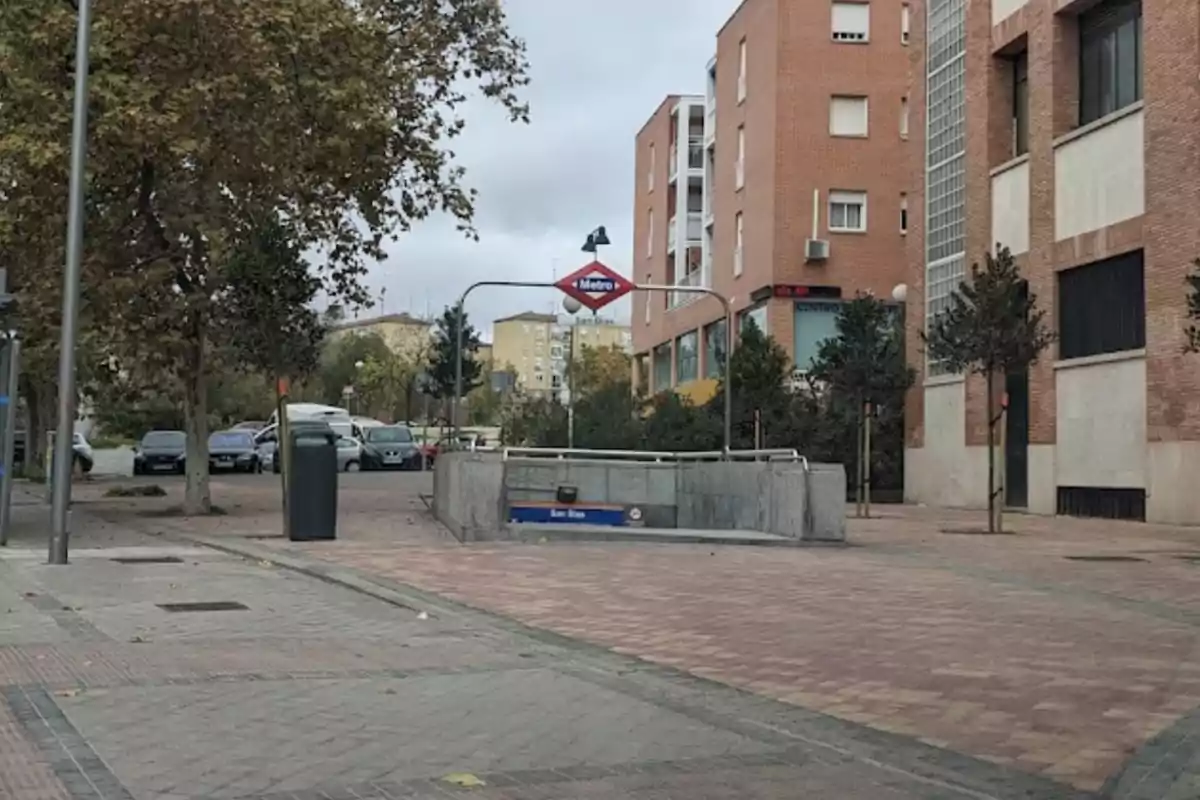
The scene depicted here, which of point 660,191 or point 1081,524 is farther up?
point 660,191

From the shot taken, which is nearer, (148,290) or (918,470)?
(148,290)

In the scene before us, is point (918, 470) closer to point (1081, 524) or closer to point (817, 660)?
point (1081, 524)

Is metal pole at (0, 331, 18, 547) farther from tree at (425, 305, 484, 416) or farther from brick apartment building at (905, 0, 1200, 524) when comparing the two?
tree at (425, 305, 484, 416)

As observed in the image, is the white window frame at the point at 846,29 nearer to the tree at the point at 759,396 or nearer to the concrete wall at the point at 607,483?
the tree at the point at 759,396

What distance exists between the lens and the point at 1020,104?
3030 centimetres

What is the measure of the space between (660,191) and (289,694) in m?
54.8

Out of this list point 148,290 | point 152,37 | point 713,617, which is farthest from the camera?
point 148,290

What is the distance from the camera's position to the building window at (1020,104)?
1178 inches

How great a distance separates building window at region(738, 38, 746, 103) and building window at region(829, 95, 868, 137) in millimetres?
4868

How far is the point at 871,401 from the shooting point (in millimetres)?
30297

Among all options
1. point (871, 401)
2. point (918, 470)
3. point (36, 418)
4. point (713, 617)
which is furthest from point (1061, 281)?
point (36, 418)

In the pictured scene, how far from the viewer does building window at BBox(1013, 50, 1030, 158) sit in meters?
29.9

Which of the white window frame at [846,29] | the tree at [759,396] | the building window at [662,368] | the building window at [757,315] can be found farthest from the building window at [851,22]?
the building window at [662,368]

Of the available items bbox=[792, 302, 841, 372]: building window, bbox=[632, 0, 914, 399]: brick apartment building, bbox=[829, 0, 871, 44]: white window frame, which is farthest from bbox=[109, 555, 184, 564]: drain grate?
bbox=[829, 0, 871, 44]: white window frame
